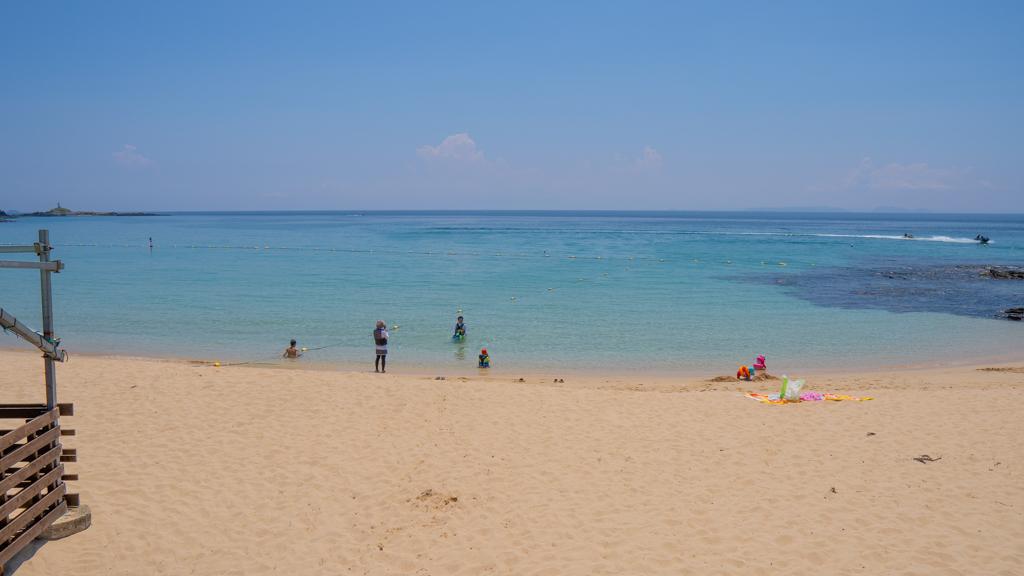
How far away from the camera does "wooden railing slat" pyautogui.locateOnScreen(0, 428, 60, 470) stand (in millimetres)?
5594

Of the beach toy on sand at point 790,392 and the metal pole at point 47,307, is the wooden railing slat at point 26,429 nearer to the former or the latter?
the metal pole at point 47,307

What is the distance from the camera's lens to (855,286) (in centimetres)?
3744

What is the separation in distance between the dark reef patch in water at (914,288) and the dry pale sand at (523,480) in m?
18.4

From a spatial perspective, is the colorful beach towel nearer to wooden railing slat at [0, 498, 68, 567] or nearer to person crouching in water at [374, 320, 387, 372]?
person crouching in water at [374, 320, 387, 372]

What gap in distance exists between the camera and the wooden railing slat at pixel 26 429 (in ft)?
18.3

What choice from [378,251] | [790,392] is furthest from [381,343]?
[378,251]

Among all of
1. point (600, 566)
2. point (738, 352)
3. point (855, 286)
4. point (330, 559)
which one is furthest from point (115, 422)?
point (855, 286)

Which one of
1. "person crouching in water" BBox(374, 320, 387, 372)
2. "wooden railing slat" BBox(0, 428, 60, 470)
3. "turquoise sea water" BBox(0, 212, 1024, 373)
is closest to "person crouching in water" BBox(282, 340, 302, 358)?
"turquoise sea water" BBox(0, 212, 1024, 373)

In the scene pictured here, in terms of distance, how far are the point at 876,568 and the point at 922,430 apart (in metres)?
5.25

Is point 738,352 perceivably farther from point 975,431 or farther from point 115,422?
point 115,422

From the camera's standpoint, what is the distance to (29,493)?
6.07 metres

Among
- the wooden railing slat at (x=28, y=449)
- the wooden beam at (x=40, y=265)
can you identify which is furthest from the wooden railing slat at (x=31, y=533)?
the wooden beam at (x=40, y=265)

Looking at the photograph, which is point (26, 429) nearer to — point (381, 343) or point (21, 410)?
point (21, 410)

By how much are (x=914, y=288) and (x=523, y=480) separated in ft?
116
